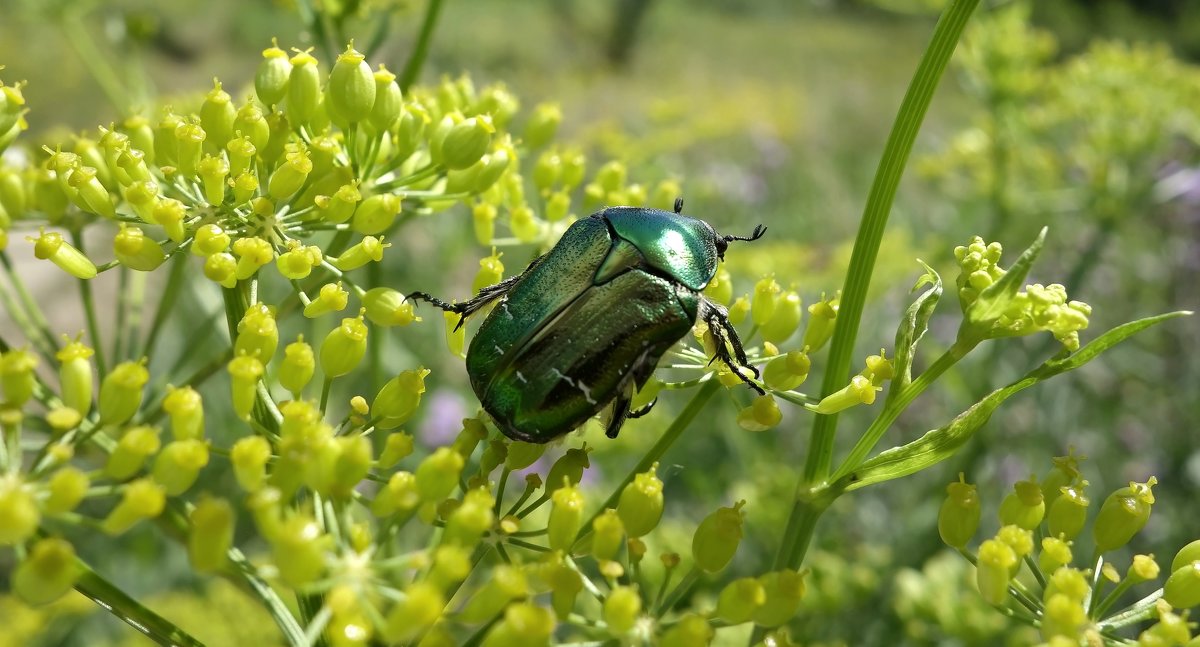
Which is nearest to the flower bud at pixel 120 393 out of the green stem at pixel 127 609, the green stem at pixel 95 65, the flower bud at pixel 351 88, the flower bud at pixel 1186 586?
the green stem at pixel 127 609

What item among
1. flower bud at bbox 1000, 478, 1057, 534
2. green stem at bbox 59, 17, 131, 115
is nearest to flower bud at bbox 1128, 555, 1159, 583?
flower bud at bbox 1000, 478, 1057, 534

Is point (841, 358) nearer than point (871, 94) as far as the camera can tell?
Yes

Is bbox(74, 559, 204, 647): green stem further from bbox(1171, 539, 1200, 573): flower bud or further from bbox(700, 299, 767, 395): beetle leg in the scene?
bbox(1171, 539, 1200, 573): flower bud

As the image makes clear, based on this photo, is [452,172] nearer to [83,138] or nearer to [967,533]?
[83,138]

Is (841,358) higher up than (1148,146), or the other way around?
(841,358)

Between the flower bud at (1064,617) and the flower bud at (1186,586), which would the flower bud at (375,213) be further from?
the flower bud at (1186,586)

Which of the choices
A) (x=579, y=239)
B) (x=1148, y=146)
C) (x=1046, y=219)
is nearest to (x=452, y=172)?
(x=579, y=239)
